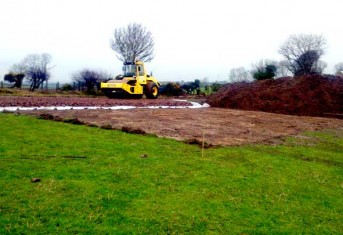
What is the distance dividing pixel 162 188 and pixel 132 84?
2019cm

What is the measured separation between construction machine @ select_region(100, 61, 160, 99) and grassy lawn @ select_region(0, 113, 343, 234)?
1623 cm

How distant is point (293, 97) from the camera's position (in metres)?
19.9

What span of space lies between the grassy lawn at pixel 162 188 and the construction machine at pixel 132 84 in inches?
639

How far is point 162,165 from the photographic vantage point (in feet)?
17.6

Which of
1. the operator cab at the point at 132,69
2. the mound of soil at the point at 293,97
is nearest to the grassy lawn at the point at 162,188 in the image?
the mound of soil at the point at 293,97

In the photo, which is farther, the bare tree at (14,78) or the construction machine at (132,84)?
the bare tree at (14,78)

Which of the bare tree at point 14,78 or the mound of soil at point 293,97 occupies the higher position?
the bare tree at point 14,78

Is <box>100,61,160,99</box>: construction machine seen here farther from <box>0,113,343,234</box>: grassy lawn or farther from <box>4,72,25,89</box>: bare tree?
<box>4,72,25,89</box>: bare tree

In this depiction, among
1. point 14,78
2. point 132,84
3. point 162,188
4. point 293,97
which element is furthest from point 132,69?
point 14,78

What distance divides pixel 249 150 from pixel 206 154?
1.06m

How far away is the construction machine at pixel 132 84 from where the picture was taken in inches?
912

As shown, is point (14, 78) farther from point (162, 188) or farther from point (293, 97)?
point (162, 188)

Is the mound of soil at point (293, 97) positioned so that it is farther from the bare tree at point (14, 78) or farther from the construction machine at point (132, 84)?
the bare tree at point (14, 78)

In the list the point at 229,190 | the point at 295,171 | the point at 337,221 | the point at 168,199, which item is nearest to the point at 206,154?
the point at 295,171
